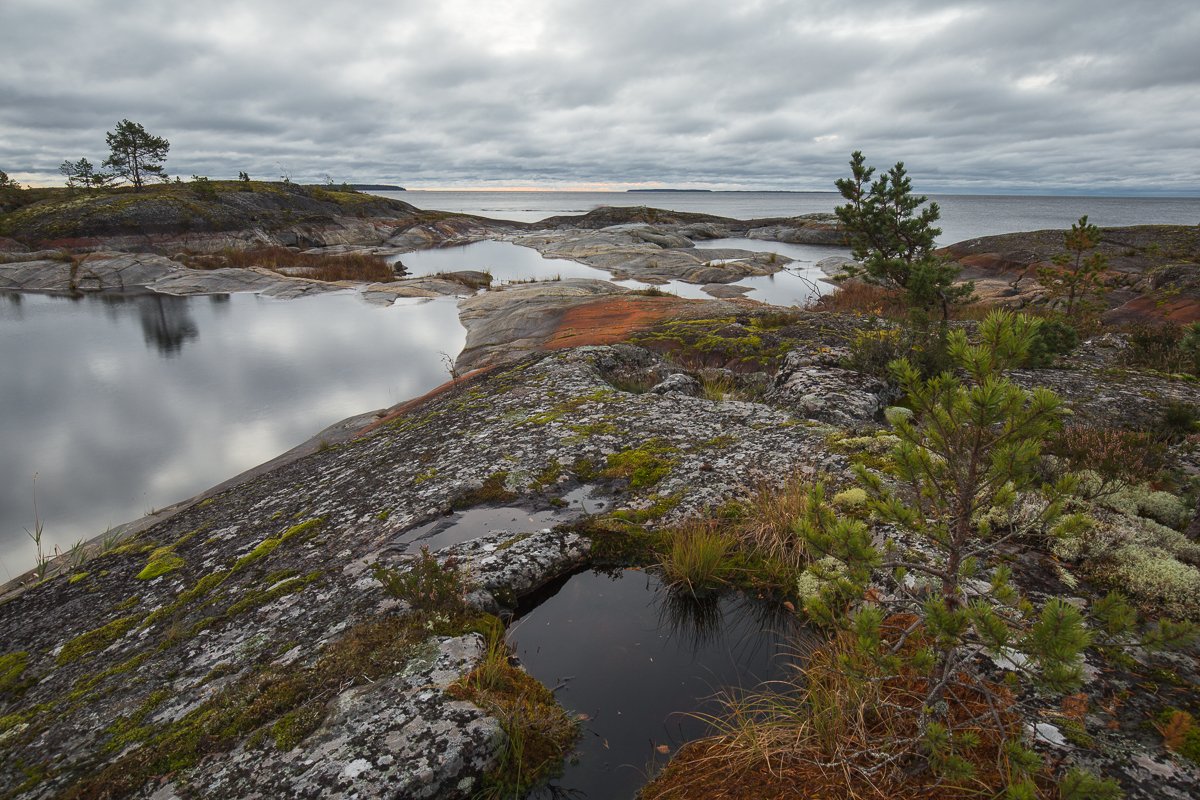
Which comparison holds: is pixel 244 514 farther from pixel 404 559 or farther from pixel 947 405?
pixel 947 405

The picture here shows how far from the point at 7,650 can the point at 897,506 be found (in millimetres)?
8793

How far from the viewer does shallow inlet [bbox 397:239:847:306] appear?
41.6 meters

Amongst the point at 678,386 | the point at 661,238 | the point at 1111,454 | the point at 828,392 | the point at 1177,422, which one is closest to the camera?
the point at 1111,454

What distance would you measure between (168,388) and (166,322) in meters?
15.5

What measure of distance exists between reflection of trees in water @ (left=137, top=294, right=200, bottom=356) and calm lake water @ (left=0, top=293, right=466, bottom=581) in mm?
119

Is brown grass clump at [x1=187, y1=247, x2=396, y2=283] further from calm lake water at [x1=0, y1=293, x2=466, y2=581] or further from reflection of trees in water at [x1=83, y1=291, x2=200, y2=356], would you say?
calm lake water at [x1=0, y1=293, x2=466, y2=581]

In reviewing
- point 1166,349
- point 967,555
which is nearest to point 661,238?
point 1166,349

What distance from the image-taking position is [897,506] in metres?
3.25

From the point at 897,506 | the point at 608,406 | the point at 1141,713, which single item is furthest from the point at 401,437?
the point at 1141,713

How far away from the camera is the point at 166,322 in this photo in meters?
36.2

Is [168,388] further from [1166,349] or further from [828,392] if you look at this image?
[1166,349]

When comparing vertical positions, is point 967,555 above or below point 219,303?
above

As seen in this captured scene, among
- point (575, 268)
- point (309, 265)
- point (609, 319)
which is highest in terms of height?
point (575, 268)

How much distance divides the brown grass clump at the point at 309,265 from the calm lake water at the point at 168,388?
10.4m
